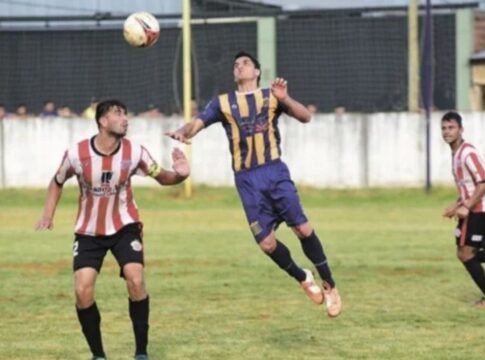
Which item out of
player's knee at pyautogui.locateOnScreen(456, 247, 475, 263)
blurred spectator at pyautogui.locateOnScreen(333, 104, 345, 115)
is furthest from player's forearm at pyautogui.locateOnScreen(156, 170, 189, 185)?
blurred spectator at pyautogui.locateOnScreen(333, 104, 345, 115)

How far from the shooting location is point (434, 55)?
37562mm

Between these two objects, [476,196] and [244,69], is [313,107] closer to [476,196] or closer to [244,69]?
[476,196]

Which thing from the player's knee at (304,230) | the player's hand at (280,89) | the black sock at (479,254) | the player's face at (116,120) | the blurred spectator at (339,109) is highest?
the player's hand at (280,89)

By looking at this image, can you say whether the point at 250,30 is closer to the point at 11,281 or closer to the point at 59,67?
the point at 59,67

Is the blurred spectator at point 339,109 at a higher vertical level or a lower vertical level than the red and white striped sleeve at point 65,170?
lower

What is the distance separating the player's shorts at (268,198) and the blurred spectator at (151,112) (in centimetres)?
2367

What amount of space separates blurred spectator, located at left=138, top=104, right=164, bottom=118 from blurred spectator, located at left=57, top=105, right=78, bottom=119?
190 cm

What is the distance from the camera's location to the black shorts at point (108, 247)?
1133cm

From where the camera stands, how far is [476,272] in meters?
15.5

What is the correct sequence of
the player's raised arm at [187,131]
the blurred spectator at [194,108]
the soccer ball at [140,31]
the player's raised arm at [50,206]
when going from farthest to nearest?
the blurred spectator at [194,108]
the soccer ball at [140,31]
the player's raised arm at [187,131]
the player's raised arm at [50,206]

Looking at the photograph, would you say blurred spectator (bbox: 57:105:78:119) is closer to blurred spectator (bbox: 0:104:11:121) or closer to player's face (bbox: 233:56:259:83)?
blurred spectator (bbox: 0:104:11:121)

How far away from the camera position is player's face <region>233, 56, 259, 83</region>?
41.3 ft

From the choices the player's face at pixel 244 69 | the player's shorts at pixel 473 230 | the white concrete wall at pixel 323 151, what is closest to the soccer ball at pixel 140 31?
the player's face at pixel 244 69

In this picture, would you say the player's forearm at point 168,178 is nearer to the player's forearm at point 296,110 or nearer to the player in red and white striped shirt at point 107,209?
the player in red and white striped shirt at point 107,209
